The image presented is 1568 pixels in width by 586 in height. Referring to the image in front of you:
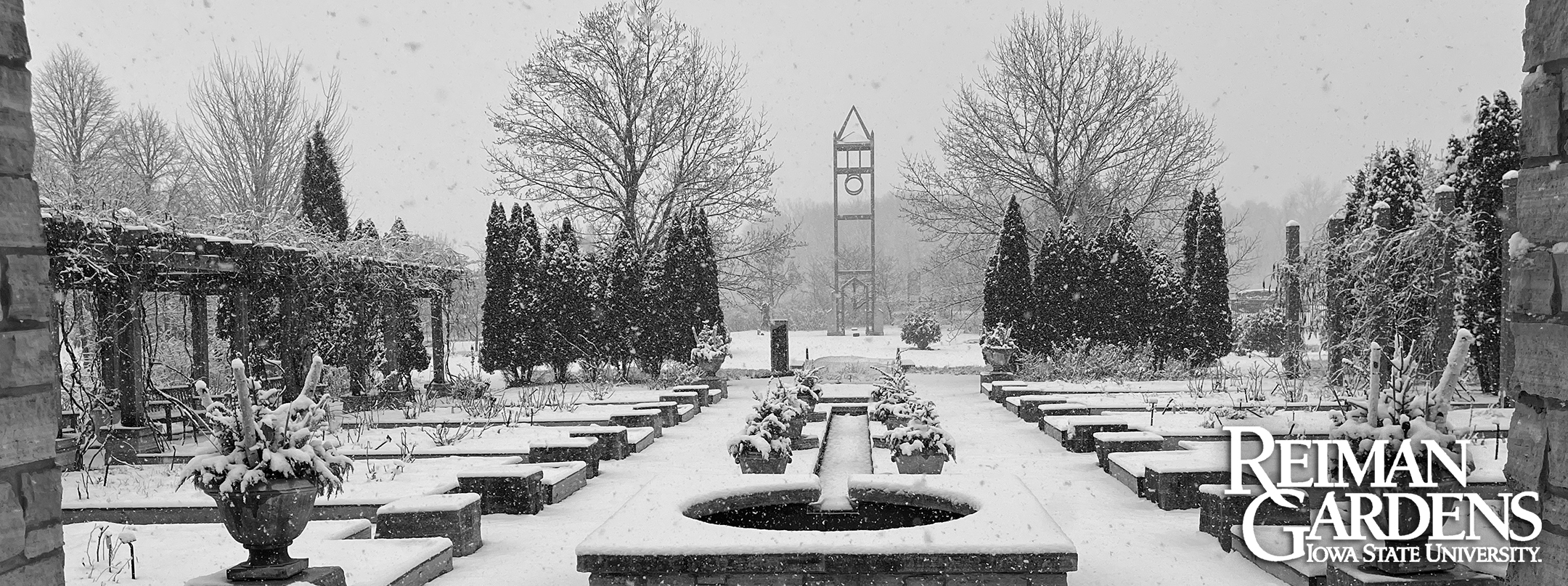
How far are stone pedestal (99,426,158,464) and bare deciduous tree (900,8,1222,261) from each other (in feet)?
53.9

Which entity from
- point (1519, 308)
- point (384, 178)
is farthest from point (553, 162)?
point (1519, 308)

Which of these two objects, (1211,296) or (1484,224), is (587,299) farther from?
(1484,224)

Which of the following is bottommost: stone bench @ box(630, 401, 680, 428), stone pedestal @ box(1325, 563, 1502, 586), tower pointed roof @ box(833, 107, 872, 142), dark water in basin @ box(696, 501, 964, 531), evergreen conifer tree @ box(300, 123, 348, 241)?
stone bench @ box(630, 401, 680, 428)

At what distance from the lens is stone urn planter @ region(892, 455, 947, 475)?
24.0 ft

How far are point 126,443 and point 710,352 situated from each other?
9.01m

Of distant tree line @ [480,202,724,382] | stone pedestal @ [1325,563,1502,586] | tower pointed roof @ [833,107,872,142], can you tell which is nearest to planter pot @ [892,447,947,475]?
stone pedestal @ [1325,563,1502,586]

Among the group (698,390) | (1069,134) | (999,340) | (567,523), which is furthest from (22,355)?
(1069,134)

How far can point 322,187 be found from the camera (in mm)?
17094

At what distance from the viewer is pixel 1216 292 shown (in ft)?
54.9

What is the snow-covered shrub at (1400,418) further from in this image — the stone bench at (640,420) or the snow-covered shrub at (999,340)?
the snow-covered shrub at (999,340)

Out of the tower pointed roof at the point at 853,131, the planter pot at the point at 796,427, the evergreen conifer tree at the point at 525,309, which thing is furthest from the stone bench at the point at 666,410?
the tower pointed roof at the point at 853,131

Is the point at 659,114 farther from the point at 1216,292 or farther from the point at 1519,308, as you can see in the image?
the point at 1519,308

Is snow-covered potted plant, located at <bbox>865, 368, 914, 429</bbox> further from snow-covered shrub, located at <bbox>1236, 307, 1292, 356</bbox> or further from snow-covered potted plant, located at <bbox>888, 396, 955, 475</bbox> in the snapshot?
snow-covered shrub, located at <bbox>1236, 307, 1292, 356</bbox>

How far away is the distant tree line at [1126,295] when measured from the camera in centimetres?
1673
